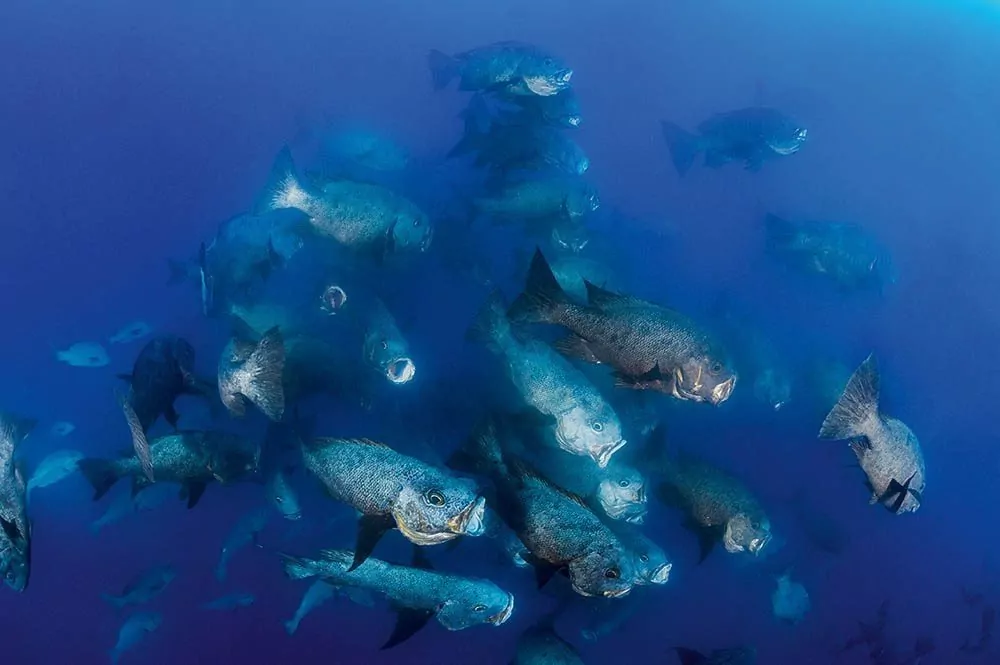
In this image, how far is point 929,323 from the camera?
30.8ft

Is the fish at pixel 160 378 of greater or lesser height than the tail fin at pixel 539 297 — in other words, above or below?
below

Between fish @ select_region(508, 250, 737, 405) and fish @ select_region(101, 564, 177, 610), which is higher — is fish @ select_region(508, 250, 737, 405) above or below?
above

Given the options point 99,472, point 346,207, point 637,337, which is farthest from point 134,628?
point 637,337

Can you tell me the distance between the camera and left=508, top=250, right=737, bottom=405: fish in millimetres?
3578

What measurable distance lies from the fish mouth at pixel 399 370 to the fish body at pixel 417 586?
1561 mm

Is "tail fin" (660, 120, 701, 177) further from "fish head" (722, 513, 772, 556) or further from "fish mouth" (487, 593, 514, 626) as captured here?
"fish mouth" (487, 593, 514, 626)

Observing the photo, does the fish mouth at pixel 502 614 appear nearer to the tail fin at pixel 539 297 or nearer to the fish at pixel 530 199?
the tail fin at pixel 539 297

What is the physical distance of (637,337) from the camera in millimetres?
3580

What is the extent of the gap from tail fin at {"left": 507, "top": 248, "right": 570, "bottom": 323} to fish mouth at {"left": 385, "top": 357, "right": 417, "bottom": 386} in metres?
1.30

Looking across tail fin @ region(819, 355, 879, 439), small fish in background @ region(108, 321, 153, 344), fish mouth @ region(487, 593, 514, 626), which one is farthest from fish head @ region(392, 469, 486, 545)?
small fish in background @ region(108, 321, 153, 344)

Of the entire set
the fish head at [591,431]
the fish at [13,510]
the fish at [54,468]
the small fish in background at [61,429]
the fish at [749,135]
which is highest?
the fish at [749,135]

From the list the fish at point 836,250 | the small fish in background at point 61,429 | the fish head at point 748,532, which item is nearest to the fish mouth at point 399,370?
the fish head at point 748,532

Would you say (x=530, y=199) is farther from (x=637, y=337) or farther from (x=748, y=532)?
(x=748, y=532)

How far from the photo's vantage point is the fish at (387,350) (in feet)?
15.3
